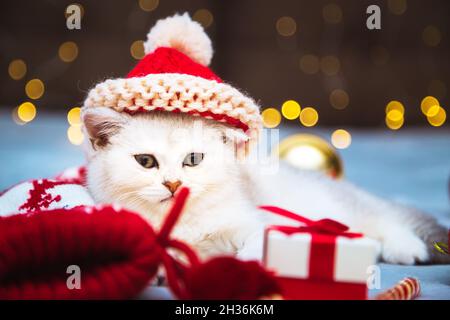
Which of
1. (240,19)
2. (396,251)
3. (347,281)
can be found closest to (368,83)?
(240,19)

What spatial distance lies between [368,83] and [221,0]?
0.99 meters

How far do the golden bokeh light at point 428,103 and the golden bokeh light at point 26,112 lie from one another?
219cm

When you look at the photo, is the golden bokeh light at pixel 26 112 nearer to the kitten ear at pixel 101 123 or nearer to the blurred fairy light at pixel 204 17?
the blurred fairy light at pixel 204 17

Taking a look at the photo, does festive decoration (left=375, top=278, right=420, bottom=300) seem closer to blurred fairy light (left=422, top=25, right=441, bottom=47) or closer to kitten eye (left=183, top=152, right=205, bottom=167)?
kitten eye (left=183, top=152, right=205, bottom=167)

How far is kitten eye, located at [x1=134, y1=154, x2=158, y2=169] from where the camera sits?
0.80 m

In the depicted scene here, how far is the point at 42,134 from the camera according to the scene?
231cm

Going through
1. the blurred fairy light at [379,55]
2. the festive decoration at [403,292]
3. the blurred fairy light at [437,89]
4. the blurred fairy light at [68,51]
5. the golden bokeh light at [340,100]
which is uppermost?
the blurred fairy light at [379,55]

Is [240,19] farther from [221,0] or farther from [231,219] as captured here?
[231,219]

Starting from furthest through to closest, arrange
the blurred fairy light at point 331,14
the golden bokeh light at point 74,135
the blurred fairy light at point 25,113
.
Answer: the blurred fairy light at point 331,14, the blurred fairy light at point 25,113, the golden bokeh light at point 74,135

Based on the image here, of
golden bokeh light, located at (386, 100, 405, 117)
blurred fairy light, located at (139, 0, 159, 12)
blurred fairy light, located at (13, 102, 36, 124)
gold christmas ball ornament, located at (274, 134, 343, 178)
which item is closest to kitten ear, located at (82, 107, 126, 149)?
gold christmas ball ornament, located at (274, 134, 343, 178)

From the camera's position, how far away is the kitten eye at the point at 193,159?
0.81 metres

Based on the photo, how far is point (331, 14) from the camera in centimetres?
277

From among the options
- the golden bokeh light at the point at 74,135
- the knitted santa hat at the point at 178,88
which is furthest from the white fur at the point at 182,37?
the golden bokeh light at the point at 74,135

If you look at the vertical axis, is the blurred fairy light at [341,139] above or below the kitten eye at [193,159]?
above
